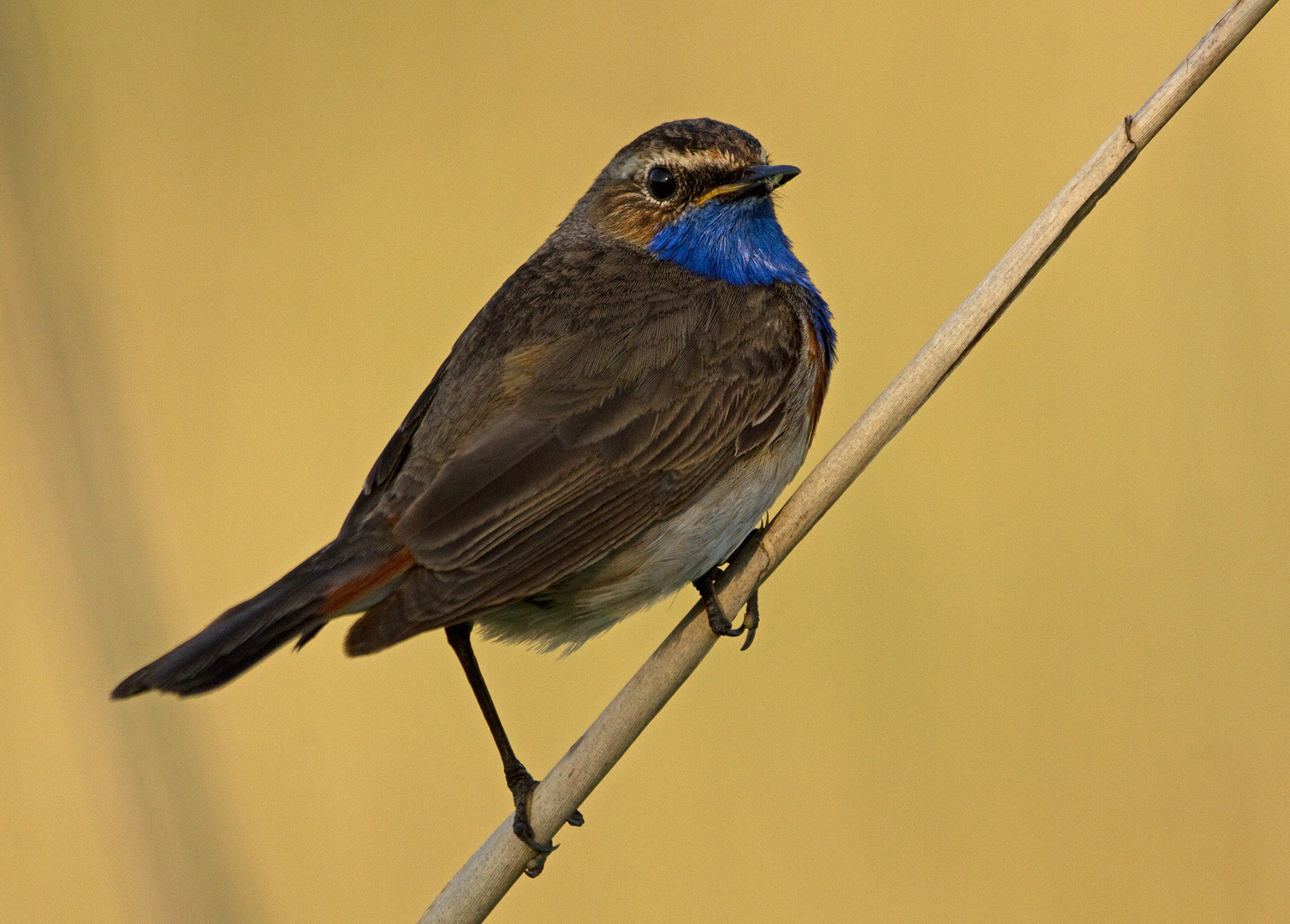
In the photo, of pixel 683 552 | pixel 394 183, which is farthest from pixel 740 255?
pixel 394 183

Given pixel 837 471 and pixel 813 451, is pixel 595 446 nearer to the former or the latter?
pixel 837 471

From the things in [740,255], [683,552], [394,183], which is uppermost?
[394,183]

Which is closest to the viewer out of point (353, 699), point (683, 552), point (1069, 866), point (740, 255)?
point (683, 552)

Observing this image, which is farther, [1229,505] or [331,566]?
[1229,505]

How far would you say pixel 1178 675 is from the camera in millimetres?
4359

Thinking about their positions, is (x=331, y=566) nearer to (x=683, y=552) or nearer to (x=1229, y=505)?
(x=683, y=552)

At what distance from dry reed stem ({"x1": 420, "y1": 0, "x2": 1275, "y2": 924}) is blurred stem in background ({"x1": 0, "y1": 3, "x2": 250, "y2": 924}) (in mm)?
493

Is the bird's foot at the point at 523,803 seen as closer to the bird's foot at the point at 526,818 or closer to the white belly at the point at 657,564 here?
the bird's foot at the point at 526,818

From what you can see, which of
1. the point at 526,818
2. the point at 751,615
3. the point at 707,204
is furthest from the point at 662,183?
the point at 526,818

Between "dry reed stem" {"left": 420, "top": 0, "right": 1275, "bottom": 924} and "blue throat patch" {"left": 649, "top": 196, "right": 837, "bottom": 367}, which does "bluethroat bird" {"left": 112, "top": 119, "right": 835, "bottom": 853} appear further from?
"dry reed stem" {"left": 420, "top": 0, "right": 1275, "bottom": 924}

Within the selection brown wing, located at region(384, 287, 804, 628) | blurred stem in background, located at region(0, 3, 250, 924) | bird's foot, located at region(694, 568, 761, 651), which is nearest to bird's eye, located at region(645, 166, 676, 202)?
brown wing, located at region(384, 287, 804, 628)

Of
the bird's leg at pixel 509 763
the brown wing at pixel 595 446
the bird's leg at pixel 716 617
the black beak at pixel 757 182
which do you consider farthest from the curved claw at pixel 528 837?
the black beak at pixel 757 182

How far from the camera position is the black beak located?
341 cm

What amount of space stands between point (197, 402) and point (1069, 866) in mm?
3364
